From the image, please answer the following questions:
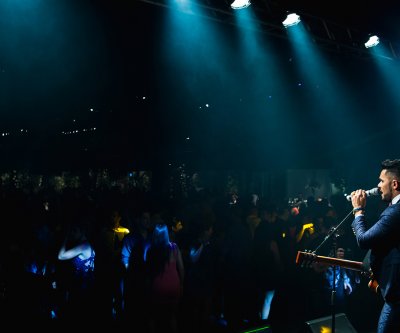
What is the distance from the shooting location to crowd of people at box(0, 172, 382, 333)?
489 centimetres

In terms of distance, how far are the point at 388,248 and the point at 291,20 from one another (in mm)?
4612

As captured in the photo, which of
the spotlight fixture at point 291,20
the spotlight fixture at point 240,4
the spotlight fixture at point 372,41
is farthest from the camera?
the spotlight fixture at point 372,41

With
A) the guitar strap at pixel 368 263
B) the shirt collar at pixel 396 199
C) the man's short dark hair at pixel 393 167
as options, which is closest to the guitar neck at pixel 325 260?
the guitar strap at pixel 368 263

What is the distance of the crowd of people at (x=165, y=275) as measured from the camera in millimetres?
4887

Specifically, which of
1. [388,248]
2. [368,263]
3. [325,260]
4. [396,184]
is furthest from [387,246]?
[325,260]

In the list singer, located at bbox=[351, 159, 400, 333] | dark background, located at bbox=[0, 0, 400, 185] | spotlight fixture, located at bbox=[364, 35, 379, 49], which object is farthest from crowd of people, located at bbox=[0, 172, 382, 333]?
dark background, located at bbox=[0, 0, 400, 185]

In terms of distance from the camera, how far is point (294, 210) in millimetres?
10883

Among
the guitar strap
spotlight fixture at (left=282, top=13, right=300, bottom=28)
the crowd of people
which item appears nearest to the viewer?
the guitar strap

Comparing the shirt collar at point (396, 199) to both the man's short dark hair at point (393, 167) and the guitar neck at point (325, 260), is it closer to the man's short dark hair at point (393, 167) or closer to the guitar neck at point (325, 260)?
the man's short dark hair at point (393, 167)

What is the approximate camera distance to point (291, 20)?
6605 millimetres

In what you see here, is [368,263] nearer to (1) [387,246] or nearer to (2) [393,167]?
(1) [387,246]

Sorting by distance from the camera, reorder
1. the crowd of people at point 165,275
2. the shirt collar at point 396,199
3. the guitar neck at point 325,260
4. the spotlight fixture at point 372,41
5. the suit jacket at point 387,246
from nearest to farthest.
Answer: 1. the suit jacket at point 387,246
2. the shirt collar at point 396,199
3. the guitar neck at point 325,260
4. the crowd of people at point 165,275
5. the spotlight fixture at point 372,41

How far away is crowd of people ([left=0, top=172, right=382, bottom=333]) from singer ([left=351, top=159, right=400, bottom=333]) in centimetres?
109

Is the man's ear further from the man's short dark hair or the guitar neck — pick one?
the guitar neck
